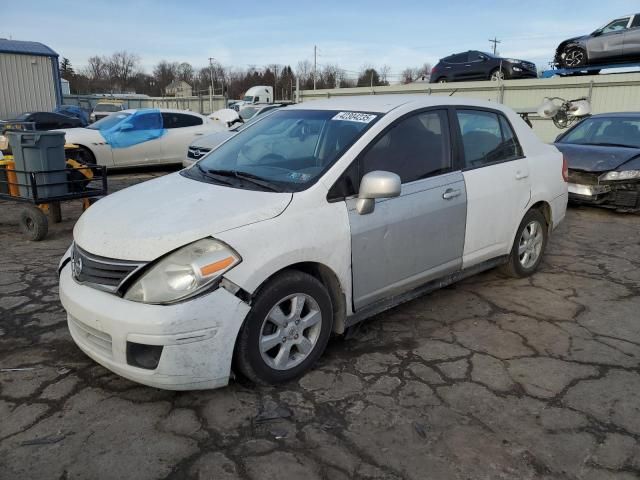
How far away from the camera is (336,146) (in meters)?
3.31

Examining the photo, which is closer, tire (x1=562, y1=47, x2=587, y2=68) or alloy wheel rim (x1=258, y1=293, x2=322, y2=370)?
alloy wheel rim (x1=258, y1=293, x2=322, y2=370)

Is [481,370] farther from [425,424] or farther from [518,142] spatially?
[518,142]

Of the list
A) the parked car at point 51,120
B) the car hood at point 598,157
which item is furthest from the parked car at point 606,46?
the parked car at point 51,120

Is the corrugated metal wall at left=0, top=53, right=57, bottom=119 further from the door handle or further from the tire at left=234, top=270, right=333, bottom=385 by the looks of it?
the tire at left=234, top=270, right=333, bottom=385

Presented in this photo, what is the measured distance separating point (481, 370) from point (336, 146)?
1.68 m

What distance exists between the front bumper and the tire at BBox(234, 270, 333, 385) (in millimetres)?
99

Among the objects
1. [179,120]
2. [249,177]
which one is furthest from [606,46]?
[249,177]

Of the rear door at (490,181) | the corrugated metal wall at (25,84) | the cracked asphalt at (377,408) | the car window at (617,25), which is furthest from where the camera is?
the corrugated metal wall at (25,84)

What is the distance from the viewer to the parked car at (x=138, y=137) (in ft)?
34.2

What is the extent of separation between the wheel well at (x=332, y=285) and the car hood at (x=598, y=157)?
6.08 m

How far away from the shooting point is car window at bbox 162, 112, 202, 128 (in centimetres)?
1154

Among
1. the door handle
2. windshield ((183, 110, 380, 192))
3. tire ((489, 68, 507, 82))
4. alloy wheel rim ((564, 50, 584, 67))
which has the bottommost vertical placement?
the door handle

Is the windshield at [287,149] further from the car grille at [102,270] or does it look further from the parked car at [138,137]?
the parked car at [138,137]

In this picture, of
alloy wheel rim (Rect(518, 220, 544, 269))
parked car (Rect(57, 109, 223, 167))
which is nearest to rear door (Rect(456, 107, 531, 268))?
alloy wheel rim (Rect(518, 220, 544, 269))
